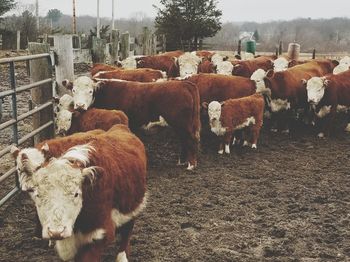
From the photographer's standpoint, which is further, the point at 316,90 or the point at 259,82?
the point at 259,82

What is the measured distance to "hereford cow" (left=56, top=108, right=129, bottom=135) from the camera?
5934mm

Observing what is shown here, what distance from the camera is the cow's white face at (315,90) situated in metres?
8.92

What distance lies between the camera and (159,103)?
6.78 meters

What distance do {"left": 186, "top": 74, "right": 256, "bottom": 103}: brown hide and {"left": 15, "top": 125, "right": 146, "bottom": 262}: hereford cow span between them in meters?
4.94

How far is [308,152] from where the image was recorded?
793 centimetres

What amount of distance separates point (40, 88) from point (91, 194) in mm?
3663

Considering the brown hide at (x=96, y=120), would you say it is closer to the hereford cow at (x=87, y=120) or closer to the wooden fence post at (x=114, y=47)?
the hereford cow at (x=87, y=120)

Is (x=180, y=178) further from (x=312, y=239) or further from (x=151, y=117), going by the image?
(x=312, y=239)

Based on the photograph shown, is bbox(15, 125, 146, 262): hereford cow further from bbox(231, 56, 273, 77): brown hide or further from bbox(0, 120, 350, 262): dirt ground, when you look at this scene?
bbox(231, 56, 273, 77): brown hide

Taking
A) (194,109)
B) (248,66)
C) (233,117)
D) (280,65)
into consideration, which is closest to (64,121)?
(194,109)

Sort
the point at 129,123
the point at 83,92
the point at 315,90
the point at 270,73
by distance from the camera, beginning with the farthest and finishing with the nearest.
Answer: the point at 270,73 < the point at 315,90 < the point at 129,123 < the point at 83,92

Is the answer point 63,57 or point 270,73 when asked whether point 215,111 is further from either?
point 63,57

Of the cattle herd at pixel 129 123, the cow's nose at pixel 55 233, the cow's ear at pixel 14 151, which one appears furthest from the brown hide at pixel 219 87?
the cow's nose at pixel 55 233

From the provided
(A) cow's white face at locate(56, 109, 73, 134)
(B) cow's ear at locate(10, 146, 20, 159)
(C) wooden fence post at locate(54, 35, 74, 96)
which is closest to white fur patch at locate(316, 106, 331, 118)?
(C) wooden fence post at locate(54, 35, 74, 96)
